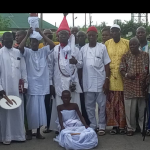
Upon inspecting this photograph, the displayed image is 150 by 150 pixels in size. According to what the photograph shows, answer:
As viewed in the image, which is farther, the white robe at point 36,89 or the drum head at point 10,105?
the white robe at point 36,89

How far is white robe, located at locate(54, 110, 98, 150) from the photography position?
5758mm

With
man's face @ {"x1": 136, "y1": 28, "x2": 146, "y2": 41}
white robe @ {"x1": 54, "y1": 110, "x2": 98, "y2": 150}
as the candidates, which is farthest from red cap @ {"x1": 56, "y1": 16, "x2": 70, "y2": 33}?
white robe @ {"x1": 54, "y1": 110, "x2": 98, "y2": 150}

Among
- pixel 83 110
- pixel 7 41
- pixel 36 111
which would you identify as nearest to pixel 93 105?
pixel 83 110

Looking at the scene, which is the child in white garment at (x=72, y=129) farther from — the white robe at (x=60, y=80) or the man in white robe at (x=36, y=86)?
the man in white robe at (x=36, y=86)

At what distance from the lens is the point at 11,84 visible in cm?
Result: 611

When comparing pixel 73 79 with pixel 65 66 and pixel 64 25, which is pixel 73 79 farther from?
pixel 64 25

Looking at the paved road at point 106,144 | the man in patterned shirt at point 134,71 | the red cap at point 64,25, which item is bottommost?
the paved road at point 106,144

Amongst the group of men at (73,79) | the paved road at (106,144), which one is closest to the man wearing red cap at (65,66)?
the group of men at (73,79)

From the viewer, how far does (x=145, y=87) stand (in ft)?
21.6

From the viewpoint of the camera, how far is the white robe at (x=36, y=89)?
6.41m

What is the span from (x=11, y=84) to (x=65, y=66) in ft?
3.32

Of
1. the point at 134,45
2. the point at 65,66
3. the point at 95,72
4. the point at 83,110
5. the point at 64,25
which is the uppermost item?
the point at 64,25
